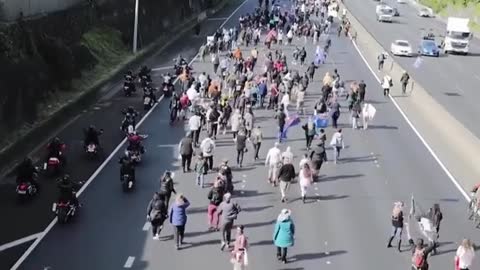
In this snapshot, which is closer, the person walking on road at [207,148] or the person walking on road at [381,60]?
the person walking on road at [207,148]

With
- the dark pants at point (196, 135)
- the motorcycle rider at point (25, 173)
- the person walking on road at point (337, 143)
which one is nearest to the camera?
the motorcycle rider at point (25, 173)

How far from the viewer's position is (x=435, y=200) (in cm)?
2511

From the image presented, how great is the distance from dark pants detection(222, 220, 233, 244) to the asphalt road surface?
2126 centimetres

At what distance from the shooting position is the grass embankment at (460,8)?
99125 mm

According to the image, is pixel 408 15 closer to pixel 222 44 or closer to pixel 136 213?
pixel 222 44

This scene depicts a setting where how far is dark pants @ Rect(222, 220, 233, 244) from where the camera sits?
62.5ft

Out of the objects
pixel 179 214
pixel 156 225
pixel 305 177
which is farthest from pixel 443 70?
pixel 179 214

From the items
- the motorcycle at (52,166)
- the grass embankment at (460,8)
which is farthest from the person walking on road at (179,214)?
the grass embankment at (460,8)

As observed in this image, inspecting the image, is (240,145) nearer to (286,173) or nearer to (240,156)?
(240,156)

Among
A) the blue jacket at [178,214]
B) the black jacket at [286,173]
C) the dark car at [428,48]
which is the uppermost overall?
the blue jacket at [178,214]

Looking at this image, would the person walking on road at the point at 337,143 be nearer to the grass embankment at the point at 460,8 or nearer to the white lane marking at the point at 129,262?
the white lane marking at the point at 129,262

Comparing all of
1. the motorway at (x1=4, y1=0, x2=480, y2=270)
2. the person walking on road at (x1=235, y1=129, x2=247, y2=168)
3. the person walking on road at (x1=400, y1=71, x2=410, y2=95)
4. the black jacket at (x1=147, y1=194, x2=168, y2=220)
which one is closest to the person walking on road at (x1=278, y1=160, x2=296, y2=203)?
the motorway at (x1=4, y1=0, x2=480, y2=270)

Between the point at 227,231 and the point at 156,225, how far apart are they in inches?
67.6

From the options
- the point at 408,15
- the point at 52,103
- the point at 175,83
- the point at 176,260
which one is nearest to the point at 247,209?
the point at 176,260
